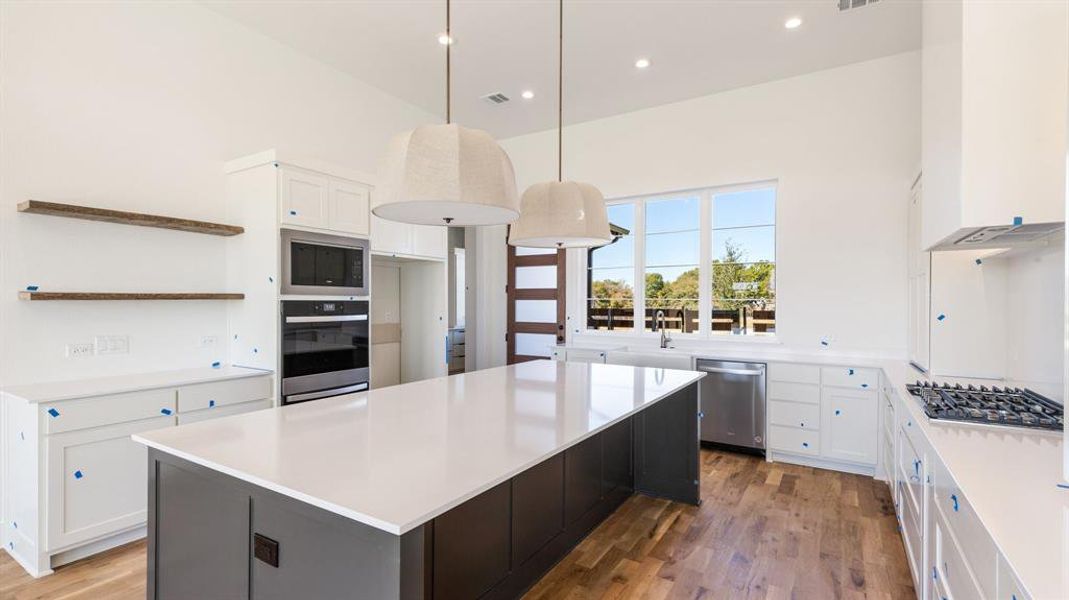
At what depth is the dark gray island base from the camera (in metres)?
1.21

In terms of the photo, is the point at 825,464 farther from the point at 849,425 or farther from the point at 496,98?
the point at 496,98

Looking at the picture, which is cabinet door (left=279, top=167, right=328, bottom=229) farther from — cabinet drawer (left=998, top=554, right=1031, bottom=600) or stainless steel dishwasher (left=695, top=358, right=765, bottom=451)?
cabinet drawer (left=998, top=554, right=1031, bottom=600)

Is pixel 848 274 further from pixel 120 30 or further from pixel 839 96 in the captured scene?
pixel 120 30

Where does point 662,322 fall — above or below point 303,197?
below

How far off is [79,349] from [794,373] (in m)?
4.98

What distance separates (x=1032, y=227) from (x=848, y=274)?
256cm

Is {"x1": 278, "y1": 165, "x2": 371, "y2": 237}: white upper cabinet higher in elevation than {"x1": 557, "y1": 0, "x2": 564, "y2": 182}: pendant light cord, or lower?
lower

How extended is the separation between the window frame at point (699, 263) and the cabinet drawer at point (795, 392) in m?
0.52

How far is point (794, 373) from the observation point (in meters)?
4.11

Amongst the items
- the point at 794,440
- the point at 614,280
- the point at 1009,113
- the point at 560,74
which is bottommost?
the point at 794,440

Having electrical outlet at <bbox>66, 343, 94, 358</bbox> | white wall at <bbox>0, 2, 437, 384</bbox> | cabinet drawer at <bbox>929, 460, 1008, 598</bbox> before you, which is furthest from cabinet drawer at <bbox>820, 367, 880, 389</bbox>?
electrical outlet at <bbox>66, 343, 94, 358</bbox>

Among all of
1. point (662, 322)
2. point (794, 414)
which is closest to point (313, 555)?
point (794, 414)

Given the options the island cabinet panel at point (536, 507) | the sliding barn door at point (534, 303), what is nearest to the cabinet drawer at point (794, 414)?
the sliding barn door at point (534, 303)

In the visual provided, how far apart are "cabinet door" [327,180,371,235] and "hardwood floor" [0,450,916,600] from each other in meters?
2.32
